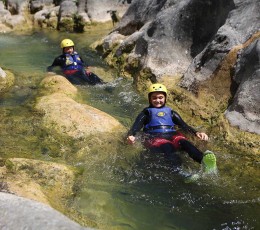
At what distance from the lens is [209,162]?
5.95m

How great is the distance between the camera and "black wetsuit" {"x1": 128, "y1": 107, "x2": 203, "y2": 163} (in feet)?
21.3

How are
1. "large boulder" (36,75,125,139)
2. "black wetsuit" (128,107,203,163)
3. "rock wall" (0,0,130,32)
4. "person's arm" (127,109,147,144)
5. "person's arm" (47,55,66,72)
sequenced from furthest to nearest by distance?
"rock wall" (0,0,130,32) → "person's arm" (47,55,66,72) → "large boulder" (36,75,125,139) → "person's arm" (127,109,147,144) → "black wetsuit" (128,107,203,163)

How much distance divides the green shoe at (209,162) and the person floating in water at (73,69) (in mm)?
6576

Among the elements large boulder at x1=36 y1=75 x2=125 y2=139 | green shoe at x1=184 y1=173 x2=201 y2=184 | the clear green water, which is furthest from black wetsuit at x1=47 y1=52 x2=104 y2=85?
green shoe at x1=184 y1=173 x2=201 y2=184

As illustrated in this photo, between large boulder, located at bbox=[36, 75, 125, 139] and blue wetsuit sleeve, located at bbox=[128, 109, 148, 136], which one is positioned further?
large boulder, located at bbox=[36, 75, 125, 139]

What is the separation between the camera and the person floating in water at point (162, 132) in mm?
6527

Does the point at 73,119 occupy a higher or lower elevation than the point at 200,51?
lower

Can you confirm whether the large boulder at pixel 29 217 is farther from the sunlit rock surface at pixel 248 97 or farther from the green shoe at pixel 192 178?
the sunlit rock surface at pixel 248 97

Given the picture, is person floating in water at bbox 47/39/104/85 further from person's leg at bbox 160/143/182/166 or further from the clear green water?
person's leg at bbox 160/143/182/166

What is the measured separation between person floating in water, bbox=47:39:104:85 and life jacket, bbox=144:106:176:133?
14.9 feet

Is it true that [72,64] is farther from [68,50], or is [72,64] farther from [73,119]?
[73,119]

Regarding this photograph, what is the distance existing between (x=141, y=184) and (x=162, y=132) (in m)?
1.78

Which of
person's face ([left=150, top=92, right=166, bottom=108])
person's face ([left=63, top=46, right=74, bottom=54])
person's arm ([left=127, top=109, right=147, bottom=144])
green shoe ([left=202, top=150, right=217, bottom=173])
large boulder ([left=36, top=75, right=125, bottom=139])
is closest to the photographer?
green shoe ([left=202, top=150, right=217, bottom=173])

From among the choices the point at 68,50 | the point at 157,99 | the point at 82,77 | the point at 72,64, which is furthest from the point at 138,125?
the point at 68,50
